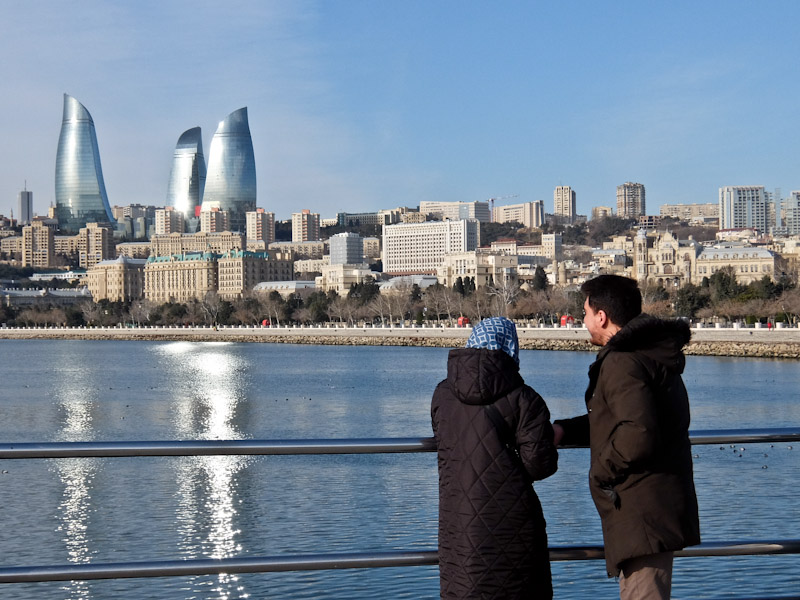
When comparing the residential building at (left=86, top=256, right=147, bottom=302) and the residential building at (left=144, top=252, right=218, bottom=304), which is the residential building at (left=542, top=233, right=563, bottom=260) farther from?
the residential building at (left=86, top=256, right=147, bottom=302)

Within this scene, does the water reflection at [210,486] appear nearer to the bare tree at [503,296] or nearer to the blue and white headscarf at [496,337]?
the blue and white headscarf at [496,337]

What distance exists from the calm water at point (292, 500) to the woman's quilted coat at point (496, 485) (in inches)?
223

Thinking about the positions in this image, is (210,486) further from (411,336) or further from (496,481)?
(411,336)

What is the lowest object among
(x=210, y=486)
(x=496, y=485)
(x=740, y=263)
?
(x=210, y=486)

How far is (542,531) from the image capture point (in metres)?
3.14

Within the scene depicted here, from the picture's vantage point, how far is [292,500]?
13.3 metres

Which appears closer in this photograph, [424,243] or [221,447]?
[221,447]

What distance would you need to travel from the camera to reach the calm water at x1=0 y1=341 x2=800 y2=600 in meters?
9.15

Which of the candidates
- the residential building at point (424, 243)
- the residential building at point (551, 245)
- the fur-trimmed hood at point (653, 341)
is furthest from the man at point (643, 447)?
the residential building at point (551, 245)

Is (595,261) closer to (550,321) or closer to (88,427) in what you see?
(550,321)

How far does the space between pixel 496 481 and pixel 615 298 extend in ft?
2.13

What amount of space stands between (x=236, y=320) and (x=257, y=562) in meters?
104

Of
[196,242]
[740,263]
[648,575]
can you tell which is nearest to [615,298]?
[648,575]

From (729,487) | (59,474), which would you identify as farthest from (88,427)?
(729,487)
